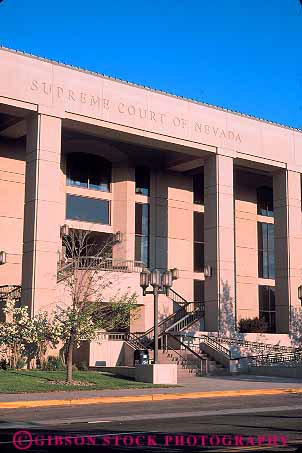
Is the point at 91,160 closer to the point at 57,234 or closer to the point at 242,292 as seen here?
the point at 57,234

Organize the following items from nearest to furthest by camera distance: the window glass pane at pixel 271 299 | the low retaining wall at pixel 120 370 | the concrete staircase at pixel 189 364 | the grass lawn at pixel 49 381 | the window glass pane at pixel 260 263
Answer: the grass lawn at pixel 49 381, the low retaining wall at pixel 120 370, the concrete staircase at pixel 189 364, the window glass pane at pixel 271 299, the window glass pane at pixel 260 263

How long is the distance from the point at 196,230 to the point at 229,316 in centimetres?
852

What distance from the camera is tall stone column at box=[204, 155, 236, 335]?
38.8m

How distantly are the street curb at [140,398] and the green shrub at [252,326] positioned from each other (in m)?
17.9

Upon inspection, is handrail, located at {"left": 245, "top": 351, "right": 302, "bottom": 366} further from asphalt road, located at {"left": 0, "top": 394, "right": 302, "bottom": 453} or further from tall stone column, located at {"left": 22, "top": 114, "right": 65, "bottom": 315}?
asphalt road, located at {"left": 0, "top": 394, "right": 302, "bottom": 453}

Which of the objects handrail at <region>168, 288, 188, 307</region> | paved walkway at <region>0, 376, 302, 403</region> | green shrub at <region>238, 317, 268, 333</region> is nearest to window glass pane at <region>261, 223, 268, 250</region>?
green shrub at <region>238, 317, 268, 333</region>

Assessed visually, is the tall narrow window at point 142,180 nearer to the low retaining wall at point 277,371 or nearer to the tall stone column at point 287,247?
the tall stone column at point 287,247

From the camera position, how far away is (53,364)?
30.6 metres

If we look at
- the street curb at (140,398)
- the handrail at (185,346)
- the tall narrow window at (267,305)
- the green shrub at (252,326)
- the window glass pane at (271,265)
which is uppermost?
the window glass pane at (271,265)

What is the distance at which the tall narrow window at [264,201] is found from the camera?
49750mm

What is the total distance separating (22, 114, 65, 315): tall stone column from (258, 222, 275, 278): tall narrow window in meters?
20.1

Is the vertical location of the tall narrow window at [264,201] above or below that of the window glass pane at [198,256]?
above

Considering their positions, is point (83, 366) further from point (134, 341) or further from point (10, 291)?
point (10, 291)

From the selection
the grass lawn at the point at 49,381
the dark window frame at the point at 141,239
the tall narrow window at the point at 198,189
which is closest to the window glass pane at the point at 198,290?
the dark window frame at the point at 141,239
